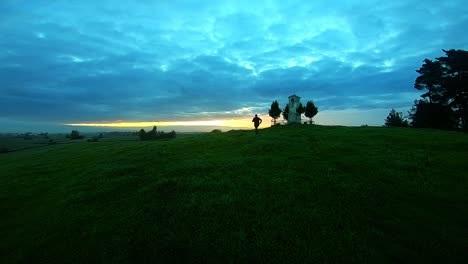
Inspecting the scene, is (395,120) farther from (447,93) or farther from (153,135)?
(153,135)

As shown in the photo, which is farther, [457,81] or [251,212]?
[457,81]

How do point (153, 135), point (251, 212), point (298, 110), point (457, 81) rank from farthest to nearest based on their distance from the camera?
point (153, 135) → point (298, 110) → point (457, 81) → point (251, 212)

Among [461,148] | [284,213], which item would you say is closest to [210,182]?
[284,213]

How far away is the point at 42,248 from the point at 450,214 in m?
20.9

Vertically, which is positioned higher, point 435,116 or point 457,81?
point 457,81

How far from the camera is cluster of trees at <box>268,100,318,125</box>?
289 ft

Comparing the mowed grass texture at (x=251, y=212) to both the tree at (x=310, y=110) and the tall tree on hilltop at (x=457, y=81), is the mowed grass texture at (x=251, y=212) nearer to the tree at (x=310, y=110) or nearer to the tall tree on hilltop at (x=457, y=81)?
Result: the tall tree on hilltop at (x=457, y=81)

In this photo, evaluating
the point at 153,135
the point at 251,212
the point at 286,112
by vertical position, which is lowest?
the point at 251,212

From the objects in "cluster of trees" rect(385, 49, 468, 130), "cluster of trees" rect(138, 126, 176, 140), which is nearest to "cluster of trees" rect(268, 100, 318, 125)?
"cluster of trees" rect(385, 49, 468, 130)

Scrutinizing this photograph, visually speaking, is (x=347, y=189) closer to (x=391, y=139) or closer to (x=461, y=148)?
(x=461, y=148)

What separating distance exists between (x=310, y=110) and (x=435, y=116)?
32.4 metres

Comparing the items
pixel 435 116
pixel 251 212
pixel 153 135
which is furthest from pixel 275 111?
pixel 251 212

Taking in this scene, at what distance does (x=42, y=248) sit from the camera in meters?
14.1

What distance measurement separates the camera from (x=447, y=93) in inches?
2785
